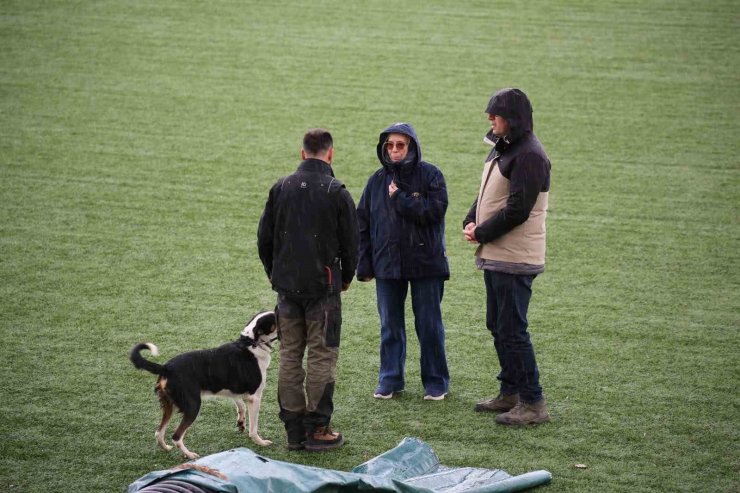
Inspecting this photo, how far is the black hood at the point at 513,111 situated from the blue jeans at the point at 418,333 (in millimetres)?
946

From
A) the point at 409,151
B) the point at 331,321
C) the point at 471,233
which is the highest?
the point at 409,151

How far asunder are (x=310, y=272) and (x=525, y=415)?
54.6 inches

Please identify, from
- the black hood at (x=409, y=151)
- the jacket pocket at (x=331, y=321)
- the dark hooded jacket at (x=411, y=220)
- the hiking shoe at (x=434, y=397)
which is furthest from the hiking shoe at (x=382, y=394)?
the black hood at (x=409, y=151)

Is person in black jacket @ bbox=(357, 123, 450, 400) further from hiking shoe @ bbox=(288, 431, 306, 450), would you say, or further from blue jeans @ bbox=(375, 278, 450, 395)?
hiking shoe @ bbox=(288, 431, 306, 450)

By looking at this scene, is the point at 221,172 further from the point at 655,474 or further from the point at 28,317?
the point at 655,474

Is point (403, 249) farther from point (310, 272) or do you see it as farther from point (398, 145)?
point (310, 272)

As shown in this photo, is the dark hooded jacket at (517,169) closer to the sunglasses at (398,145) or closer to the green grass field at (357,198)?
the sunglasses at (398,145)

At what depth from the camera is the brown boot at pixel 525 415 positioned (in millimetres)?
4902

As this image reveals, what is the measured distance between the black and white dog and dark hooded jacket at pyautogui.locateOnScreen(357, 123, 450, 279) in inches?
33.2

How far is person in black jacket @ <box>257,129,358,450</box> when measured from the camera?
14.9ft

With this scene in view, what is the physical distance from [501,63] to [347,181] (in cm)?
474

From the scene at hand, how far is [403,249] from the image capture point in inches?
204

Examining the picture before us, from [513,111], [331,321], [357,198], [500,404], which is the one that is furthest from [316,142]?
[357,198]

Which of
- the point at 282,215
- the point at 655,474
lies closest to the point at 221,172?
the point at 282,215
